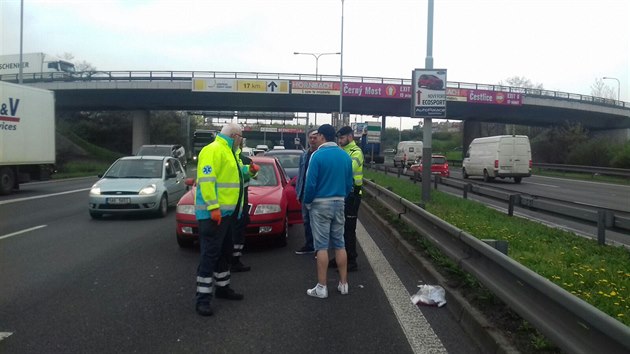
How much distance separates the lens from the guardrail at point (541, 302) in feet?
9.32

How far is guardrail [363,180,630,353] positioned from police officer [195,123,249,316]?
2.38 metres

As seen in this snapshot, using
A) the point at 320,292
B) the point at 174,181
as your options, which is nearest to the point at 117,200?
the point at 174,181

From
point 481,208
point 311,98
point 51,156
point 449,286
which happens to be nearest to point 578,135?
point 311,98

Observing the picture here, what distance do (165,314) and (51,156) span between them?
1704 cm

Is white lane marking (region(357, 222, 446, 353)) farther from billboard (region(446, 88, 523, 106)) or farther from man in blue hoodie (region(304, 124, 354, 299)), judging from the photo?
billboard (region(446, 88, 523, 106))

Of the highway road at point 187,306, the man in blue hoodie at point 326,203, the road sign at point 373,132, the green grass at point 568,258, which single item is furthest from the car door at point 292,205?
the road sign at point 373,132

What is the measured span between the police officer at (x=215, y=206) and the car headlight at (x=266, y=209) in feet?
8.55

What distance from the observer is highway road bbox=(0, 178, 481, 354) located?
4262 mm

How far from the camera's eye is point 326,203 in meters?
5.72

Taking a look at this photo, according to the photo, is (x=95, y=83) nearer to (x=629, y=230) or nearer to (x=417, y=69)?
(x=417, y=69)

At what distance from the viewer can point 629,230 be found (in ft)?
20.4

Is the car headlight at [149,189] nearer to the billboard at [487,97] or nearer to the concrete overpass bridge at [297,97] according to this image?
the concrete overpass bridge at [297,97]

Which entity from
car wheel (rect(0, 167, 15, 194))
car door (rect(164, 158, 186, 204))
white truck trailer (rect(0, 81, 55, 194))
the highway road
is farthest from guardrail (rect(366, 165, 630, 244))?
car wheel (rect(0, 167, 15, 194))

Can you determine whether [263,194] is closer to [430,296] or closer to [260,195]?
[260,195]
